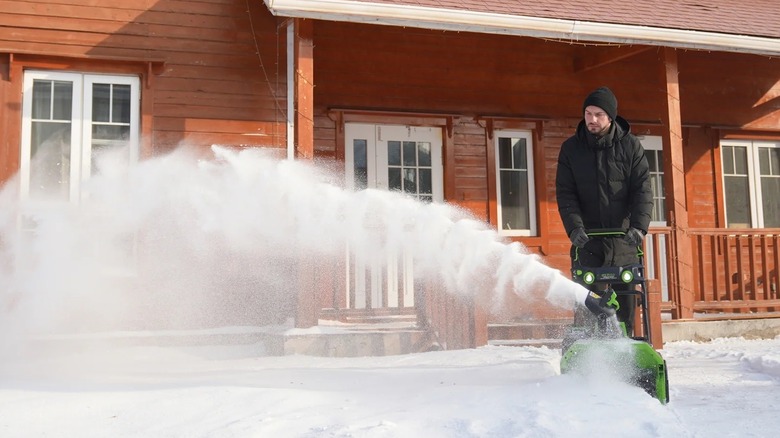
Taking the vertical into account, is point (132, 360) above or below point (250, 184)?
Result: below

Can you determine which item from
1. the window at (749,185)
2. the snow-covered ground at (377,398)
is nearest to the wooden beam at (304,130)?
the snow-covered ground at (377,398)

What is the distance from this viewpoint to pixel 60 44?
778 cm

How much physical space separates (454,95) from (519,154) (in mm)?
1275

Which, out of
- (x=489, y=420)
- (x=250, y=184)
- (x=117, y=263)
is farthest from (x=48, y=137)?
(x=489, y=420)

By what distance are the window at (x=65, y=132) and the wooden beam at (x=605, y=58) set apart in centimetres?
596

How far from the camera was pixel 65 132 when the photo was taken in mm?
7816

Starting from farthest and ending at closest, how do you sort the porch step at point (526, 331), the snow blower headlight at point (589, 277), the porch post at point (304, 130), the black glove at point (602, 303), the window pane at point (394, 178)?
the window pane at point (394, 178), the porch step at point (526, 331), the porch post at point (304, 130), the snow blower headlight at point (589, 277), the black glove at point (602, 303)

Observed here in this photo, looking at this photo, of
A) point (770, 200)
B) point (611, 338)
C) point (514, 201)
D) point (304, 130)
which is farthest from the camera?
point (770, 200)

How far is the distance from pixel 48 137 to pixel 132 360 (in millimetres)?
2952

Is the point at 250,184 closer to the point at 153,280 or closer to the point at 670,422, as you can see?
the point at 153,280

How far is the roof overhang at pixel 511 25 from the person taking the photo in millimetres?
6957

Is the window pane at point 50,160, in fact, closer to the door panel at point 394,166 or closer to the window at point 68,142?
the window at point 68,142

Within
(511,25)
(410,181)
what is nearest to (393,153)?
(410,181)

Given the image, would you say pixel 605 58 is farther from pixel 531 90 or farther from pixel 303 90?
pixel 303 90
